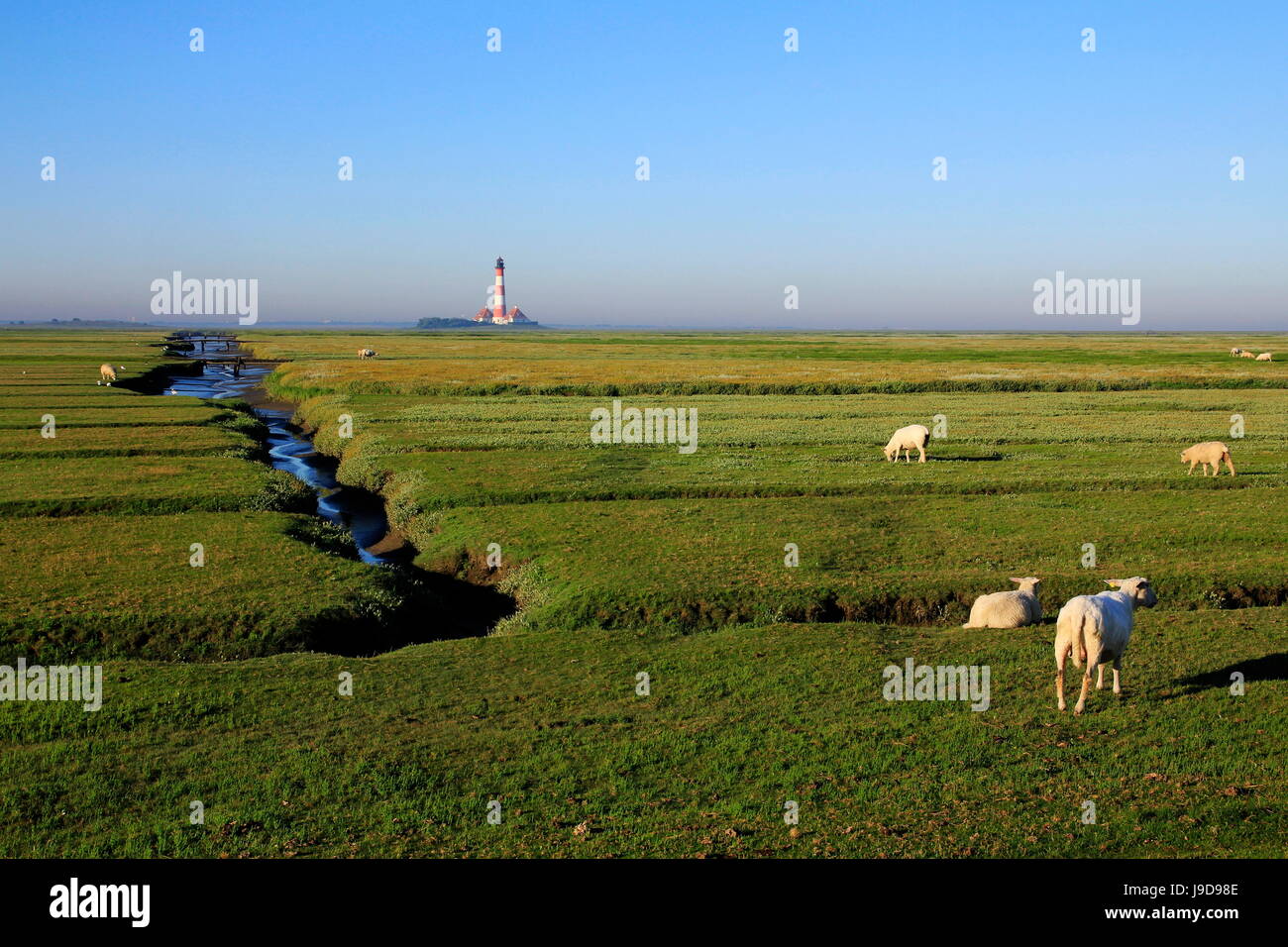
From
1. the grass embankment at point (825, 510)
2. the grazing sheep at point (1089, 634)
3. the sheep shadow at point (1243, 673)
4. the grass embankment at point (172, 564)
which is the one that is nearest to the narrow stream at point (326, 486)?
the grass embankment at point (825, 510)

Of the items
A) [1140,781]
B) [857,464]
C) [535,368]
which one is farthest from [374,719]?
[535,368]

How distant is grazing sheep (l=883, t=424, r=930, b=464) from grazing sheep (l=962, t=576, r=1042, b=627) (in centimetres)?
1904

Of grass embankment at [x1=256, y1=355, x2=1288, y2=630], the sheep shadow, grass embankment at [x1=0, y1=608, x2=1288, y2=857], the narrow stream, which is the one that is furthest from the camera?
the narrow stream

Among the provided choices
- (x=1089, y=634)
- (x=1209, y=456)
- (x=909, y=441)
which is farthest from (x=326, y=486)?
(x=1209, y=456)

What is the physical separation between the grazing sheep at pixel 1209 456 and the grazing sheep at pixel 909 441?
31.6ft

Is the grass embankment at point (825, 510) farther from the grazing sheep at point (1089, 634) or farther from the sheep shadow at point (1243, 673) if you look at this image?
the grazing sheep at point (1089, 634)

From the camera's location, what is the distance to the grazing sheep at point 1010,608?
62.3ft

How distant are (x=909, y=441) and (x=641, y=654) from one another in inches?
958

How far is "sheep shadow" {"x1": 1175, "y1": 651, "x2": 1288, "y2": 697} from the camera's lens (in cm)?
1505

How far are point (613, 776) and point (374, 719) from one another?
14.2 ft

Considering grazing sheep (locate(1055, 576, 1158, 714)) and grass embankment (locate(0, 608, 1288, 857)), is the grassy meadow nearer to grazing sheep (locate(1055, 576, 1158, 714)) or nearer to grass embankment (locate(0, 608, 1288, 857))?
grass embankment (locate(0, 608, 1288, 857))

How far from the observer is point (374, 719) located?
47.2 feet

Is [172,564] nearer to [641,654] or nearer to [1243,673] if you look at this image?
[641,654]

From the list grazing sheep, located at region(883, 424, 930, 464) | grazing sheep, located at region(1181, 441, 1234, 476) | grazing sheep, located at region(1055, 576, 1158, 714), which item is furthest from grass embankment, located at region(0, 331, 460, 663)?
grazing sheep, located at region(1181, 441, 1234, 476)
